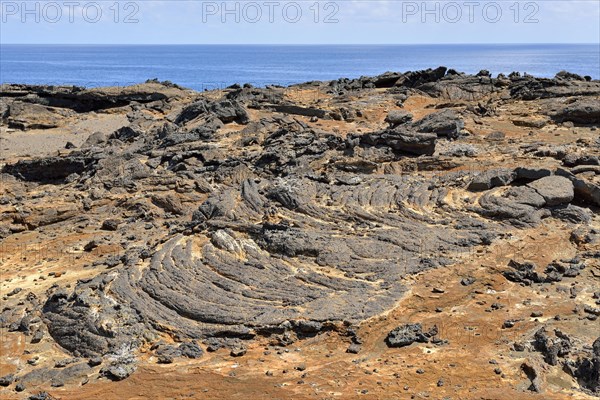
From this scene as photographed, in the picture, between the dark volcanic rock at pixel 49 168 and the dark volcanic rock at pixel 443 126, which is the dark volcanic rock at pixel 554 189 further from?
the dark volcanic rock at pixel 49 168

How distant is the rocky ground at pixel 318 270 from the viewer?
12281 millimetres

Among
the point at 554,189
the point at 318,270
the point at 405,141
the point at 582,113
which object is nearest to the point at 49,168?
the point at 405,141

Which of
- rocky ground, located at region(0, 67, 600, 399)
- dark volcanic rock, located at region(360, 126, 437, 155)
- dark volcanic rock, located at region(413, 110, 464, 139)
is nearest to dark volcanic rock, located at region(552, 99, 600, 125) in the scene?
Answer: rocky ground, located at region(0, 67, 600, 399)

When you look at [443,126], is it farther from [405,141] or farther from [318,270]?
[318,270]

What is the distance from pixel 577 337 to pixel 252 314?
7.00m

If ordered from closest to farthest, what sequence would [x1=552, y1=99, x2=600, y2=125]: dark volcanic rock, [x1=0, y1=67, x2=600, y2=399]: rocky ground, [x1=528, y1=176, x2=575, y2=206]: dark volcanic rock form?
[x1=0, y1=67, x2=600, y2=399]: rocky ground
[x1=528, y1=176, x2=575, y2=206]: dark volcanic rock
[x1=552, y1=99, x2=600, y2=125]: dark volcanic rock

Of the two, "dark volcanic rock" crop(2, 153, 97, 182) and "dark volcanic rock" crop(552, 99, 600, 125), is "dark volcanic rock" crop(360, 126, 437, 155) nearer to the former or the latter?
"dark volcanic rock" crop(552, 99, 600, 125)

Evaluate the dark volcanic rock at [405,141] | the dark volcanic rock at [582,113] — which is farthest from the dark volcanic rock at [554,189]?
the dark volcanic rock at [582,113]

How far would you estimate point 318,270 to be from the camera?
15.8m

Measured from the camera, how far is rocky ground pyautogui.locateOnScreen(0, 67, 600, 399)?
12.3 m

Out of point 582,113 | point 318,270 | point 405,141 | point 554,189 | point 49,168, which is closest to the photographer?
point 318,270

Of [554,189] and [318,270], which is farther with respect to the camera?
[554,189]

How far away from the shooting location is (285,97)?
143 feet

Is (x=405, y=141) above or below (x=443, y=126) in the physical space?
below
